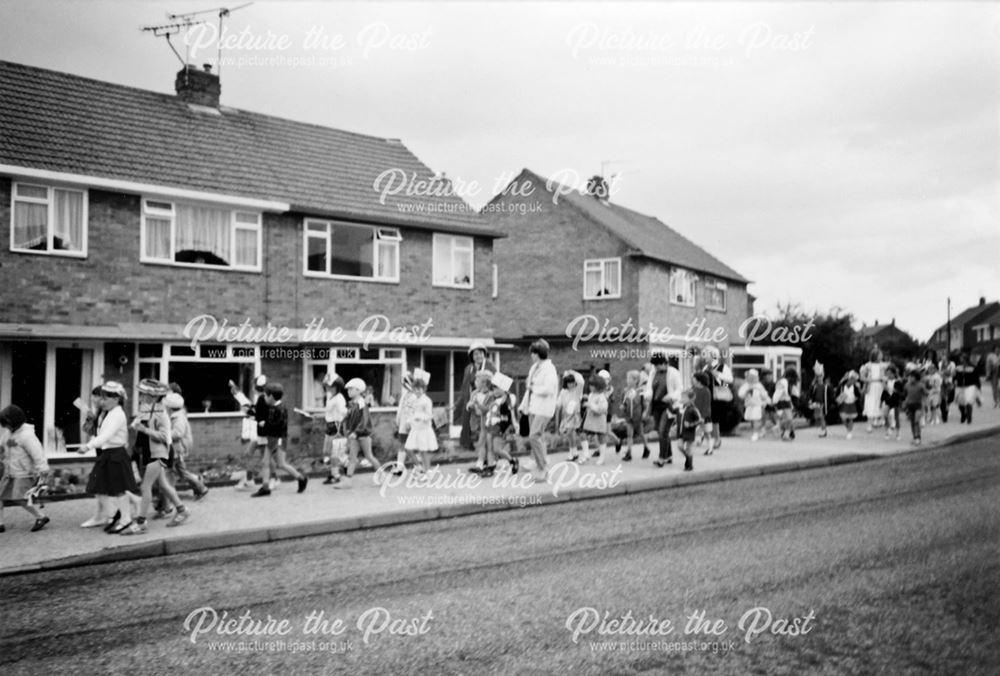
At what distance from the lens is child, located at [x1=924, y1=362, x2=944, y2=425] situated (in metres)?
20.3

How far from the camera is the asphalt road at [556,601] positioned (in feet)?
15.9

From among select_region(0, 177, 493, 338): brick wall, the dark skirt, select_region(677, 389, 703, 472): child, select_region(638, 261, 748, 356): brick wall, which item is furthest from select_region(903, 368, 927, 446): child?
the dark skirt

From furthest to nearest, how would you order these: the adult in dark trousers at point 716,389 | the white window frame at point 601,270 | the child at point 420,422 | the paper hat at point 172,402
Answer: the white window frame at point 601,270 < the adult in dark trousers at point 716,389 < the child at point 420,422 < the paper hat at point 172,402

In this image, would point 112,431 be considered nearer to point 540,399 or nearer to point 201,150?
point 540,399

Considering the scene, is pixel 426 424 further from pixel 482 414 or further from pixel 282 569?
pixel 282 569

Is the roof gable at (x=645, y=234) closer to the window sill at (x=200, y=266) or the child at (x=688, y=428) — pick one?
the window sill at (x=200, y=266)

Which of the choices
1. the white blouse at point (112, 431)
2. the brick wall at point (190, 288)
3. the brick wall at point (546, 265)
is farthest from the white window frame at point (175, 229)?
Result: the brick wall at point (546, 265)

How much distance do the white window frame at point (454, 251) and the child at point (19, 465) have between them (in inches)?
526

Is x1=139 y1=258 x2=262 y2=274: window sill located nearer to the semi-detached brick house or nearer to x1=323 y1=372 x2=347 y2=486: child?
the semi-detached brick house

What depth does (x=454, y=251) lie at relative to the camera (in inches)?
875

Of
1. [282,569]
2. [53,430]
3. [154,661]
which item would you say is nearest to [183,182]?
[53,430]

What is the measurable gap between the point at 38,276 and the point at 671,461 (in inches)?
496

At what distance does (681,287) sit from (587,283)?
4561mm

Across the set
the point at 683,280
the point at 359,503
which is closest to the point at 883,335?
the point at 683,280
